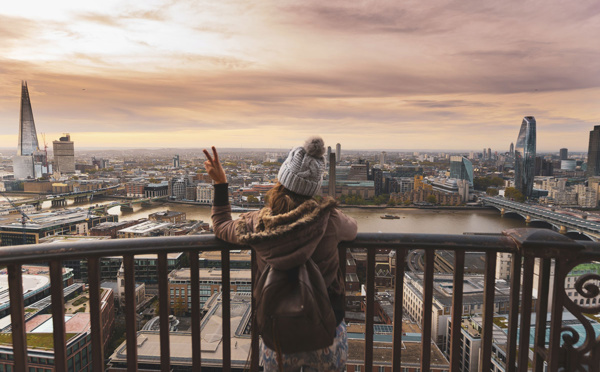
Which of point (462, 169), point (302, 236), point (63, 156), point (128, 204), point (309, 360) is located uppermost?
point (302, 236)

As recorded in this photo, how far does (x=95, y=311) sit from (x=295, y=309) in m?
0.44

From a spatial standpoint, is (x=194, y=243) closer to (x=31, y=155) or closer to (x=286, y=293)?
(x=286, y=293)

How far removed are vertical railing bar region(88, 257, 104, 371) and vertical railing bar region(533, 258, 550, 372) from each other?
856 millimetres

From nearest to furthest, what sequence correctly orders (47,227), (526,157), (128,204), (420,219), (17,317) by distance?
1. (17,317)
2. (47,227)
3. (420,219)
4. (128,204)
5. (526,157)

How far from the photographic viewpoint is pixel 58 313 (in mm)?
743

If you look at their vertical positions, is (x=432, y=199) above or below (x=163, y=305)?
below

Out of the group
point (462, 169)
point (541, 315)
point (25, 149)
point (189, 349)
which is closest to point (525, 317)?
point (541, 315)

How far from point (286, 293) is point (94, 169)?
40367mm

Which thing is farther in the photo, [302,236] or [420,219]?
[420,219]

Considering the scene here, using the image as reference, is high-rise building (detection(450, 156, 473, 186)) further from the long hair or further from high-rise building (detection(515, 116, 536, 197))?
the long hair

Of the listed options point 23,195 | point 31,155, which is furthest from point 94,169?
point 23,195

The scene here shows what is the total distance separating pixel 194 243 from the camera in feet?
2.51

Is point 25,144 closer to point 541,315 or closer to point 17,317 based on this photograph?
point 17,317

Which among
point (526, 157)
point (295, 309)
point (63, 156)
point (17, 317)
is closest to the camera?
point (295, 309)
